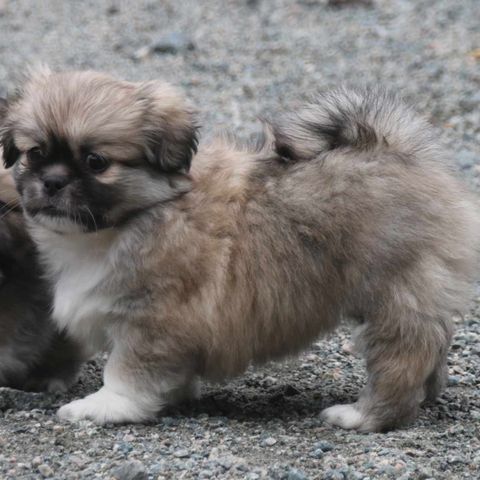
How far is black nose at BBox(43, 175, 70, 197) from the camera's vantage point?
4781 mm

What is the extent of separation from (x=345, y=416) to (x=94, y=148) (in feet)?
5.03

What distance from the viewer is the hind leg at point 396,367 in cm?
508

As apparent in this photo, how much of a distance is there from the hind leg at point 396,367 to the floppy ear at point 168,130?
3.37ft

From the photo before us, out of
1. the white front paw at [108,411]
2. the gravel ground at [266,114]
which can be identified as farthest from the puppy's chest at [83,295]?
the gravel ground at [266,114]

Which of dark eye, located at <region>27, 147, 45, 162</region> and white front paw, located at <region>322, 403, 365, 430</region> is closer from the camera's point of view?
dark eye, located at <region>27, 147, 45, 162</region>

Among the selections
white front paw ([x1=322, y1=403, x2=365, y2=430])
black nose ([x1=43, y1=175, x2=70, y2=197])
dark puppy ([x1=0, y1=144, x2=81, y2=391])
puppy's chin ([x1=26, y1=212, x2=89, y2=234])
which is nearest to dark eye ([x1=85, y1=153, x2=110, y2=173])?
black nose ([x1=43, y1=175, x2=70, y2=197])

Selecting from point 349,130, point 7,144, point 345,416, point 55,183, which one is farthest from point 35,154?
point 345,416

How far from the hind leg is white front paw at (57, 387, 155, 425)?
817mm

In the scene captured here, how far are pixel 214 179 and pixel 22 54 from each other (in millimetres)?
7218

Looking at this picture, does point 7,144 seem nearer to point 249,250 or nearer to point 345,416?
point 249,250

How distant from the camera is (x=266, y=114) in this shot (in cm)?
951

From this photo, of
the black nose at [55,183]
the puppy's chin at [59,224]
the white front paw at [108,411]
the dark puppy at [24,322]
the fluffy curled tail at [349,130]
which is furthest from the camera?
the dark puppy at [24,322]

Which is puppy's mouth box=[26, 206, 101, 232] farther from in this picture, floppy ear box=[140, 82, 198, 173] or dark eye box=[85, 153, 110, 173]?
floppy ear box=[140, 82, 198, 173]

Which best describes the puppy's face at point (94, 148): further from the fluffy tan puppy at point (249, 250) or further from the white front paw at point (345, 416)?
the white front paw at point (345, 416)
